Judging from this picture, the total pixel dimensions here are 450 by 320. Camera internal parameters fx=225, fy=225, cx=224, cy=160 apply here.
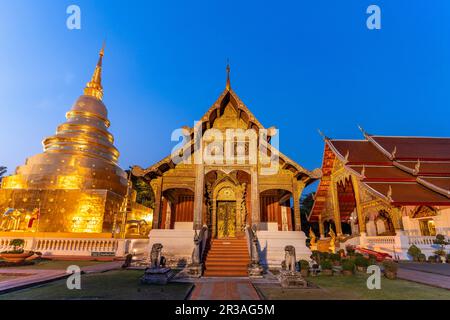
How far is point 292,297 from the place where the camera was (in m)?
4.90

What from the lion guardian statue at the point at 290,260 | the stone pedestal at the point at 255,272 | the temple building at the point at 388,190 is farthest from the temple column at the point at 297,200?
the temple building at the point at 388,190

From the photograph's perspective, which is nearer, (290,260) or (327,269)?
(290,260)

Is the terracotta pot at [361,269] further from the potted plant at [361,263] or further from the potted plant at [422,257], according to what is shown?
the potted plant at [422,257]

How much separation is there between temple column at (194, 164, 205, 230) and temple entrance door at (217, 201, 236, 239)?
2.29m

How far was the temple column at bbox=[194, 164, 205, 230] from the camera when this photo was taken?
35.4 ft

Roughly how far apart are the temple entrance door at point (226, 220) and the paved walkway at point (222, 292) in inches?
248

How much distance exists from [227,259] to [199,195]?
3.38 metres

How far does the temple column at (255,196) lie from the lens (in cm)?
1088

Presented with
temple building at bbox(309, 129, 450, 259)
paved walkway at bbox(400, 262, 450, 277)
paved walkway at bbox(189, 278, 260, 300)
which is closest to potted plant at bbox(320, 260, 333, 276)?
paved walkway at bbox(189, 278, 260, 300)

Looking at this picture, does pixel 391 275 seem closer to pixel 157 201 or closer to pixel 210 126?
pixel 157 201

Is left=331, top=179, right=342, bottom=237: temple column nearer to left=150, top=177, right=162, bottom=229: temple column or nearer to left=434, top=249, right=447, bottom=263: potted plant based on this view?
left=434, top=249, right=447, bottom=263: potted plant

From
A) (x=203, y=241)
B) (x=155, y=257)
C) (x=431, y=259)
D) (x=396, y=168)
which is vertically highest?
(x=396, y=168)

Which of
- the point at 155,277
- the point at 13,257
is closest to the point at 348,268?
the point at 155,277

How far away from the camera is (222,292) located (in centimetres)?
542
